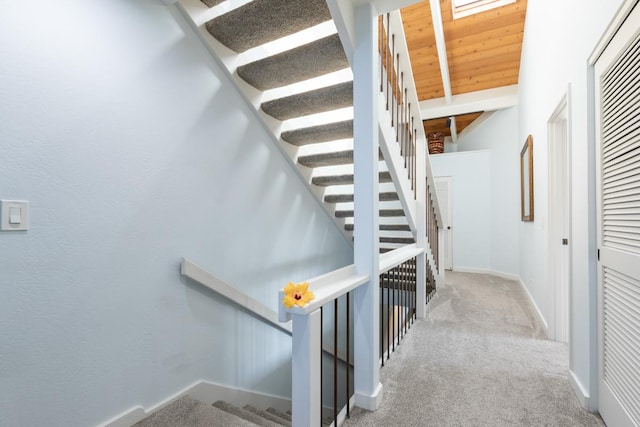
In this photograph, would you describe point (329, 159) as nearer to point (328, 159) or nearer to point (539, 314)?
point (328, 159)

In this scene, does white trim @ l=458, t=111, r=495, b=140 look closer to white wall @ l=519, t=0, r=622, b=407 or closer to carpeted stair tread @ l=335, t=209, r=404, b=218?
white wall @ l=519, t=0, r=622, b=407

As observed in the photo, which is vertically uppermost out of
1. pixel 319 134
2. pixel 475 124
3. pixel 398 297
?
pixel 475 124

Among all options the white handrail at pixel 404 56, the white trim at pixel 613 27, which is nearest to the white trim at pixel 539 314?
the white handrail at pixel 404 56

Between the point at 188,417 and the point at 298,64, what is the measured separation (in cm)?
203

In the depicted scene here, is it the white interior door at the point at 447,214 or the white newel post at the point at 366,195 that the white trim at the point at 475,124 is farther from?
the white newel post at the point at 366,195

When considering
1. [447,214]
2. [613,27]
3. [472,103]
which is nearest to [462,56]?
[472,103]

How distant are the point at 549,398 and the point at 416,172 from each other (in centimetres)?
198

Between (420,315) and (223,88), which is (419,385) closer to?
(420,315)

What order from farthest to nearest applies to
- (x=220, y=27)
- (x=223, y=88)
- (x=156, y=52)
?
(x=223, y=88) → (x=220, y=27) → (x=156, y=52)

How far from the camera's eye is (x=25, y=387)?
117 centimetres

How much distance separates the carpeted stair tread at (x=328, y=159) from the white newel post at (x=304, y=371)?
1.44 m

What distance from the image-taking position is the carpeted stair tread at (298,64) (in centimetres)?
172

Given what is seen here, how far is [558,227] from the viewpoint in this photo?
2545 mm

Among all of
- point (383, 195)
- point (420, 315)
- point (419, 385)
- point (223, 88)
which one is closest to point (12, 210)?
point (223, 88)
